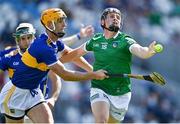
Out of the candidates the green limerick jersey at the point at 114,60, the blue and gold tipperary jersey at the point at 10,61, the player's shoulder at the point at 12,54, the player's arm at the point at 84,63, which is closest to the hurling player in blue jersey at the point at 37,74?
the blue and gold tipperary jersey at the point at 10,61

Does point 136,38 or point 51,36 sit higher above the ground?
point 51,36

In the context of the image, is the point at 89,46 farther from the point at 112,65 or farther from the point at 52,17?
the point at 52,17

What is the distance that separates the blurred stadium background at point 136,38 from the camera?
634 inches

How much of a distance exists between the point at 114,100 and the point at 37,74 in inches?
44.3

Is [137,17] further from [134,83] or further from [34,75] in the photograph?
[34,75]

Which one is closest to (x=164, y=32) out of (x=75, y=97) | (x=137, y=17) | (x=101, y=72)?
(x=137, y=17)

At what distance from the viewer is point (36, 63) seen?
9812 mm

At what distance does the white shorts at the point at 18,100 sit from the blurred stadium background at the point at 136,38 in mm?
5515

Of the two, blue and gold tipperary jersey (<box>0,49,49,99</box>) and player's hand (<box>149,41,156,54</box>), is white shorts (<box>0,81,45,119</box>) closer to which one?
blue and gold tipperary jersey (<box>0,49,49,99</box>)

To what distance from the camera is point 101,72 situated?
30.5ft

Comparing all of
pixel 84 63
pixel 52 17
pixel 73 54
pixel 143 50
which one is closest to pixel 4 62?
pixel 73 54

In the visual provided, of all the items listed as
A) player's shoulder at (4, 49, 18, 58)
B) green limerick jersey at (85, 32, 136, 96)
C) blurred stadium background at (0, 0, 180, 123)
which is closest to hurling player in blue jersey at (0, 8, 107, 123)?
player's shoulder at (4, 49, 18, 58)

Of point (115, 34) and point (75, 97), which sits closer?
point (115, 34)

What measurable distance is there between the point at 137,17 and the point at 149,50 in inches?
338
